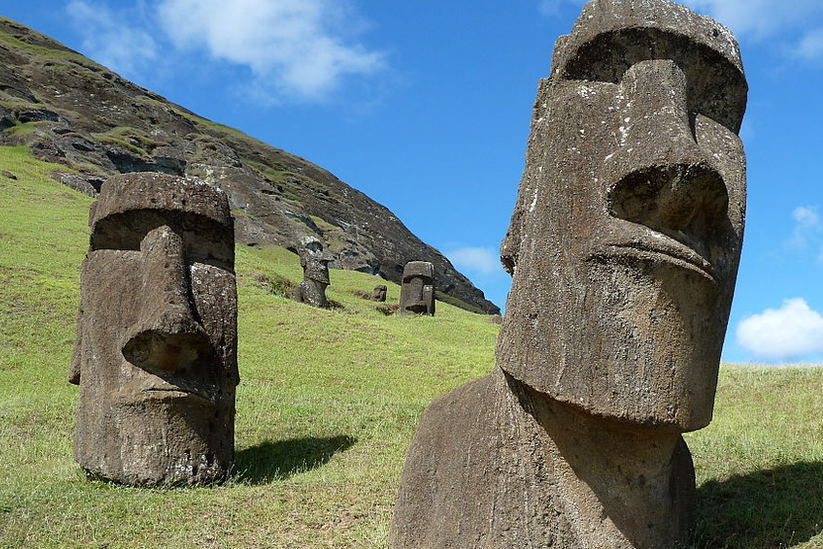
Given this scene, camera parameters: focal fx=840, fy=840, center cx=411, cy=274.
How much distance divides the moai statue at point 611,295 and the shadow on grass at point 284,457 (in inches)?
159

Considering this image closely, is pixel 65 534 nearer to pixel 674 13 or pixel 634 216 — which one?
pixel 634 216

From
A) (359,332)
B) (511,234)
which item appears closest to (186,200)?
(511,234)

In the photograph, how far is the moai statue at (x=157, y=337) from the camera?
765 cm

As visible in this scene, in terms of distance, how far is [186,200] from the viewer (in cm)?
838

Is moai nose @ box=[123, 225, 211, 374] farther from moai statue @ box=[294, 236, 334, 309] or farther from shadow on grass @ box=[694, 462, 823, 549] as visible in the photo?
moai statue @ box=[294, 236, 334, 309]

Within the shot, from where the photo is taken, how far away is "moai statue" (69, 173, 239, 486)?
25.1 ft

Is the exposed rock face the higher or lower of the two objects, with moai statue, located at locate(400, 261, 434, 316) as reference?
higher

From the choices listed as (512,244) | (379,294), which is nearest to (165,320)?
(512,244)

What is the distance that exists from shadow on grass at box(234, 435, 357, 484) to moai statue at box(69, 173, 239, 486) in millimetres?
450

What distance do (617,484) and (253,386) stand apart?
35.3 feet

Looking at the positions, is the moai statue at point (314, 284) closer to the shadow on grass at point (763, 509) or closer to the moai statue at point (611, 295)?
the shadow on grass at point (763, 509)

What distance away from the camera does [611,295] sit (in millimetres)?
4215

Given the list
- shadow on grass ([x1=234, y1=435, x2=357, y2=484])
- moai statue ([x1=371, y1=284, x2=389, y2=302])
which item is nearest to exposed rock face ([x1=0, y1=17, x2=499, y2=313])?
moai statue ([x1=371, y1=284, x2=389, y2=302])

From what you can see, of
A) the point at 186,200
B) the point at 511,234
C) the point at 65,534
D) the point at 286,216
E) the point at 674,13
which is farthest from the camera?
the point at 286,216
